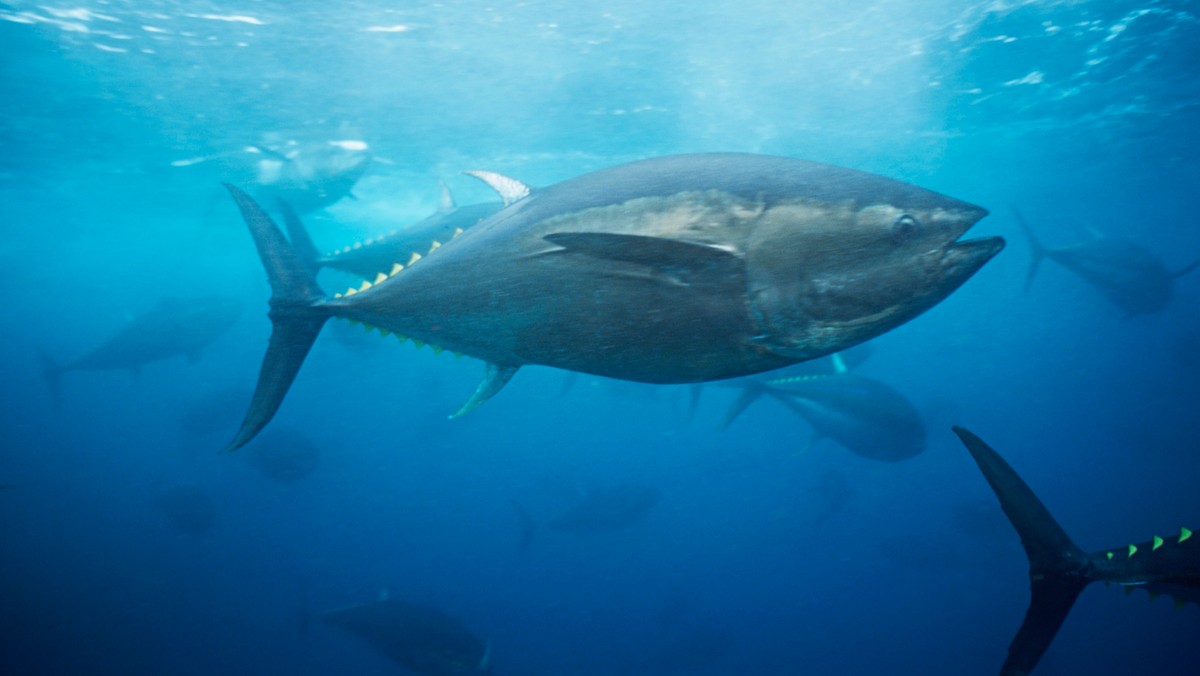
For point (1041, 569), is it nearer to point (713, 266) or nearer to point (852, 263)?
point (852, 263)

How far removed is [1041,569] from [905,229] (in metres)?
2.95

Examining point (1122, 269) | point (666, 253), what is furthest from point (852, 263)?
point (1122, 269)

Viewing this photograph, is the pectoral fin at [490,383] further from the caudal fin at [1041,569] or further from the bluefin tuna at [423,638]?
the bluefin tuna at [423,638]

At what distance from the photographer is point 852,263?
1379 millimetres

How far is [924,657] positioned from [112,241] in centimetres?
5435

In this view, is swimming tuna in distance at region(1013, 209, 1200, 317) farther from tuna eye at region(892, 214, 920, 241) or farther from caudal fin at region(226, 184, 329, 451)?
caudal fin at region(226, 184, 329, 451)

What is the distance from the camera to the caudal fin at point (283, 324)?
2281 millimetres

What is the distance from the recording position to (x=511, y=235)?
5.82 ft

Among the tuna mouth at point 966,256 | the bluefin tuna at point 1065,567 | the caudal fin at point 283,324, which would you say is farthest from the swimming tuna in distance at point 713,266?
the bluefin tuna at point 1065,567

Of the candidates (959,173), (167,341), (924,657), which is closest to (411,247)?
(167,341)

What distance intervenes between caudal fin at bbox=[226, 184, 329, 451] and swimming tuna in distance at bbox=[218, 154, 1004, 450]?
917mm

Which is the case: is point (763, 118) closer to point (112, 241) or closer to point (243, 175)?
point (243, 175)

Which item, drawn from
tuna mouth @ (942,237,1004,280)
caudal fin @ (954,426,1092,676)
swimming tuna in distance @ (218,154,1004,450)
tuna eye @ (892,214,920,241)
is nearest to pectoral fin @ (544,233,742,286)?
swimming tuna in distance @ (218,154,1004,450)

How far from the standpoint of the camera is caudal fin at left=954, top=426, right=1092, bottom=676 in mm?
2914
